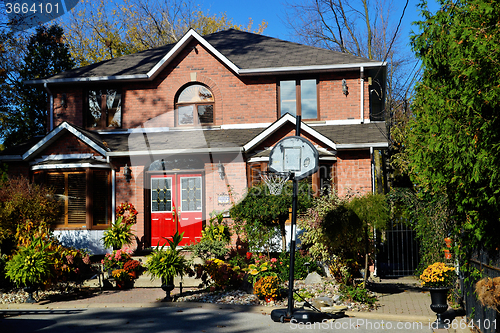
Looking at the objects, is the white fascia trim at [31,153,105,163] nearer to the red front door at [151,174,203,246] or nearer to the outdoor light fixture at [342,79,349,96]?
the red front door at [151,174,203,246]

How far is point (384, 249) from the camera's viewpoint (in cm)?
1616

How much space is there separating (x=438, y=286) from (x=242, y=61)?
1108 centimetres

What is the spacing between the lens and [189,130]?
52.9ft

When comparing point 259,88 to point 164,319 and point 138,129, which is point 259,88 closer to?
point 138,129

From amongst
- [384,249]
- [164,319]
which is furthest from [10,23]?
[384,249]

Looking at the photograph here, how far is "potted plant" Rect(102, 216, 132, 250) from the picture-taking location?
44.0 ft

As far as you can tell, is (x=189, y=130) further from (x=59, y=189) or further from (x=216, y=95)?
(x=59, y=189)

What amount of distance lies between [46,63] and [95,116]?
11.7 meters

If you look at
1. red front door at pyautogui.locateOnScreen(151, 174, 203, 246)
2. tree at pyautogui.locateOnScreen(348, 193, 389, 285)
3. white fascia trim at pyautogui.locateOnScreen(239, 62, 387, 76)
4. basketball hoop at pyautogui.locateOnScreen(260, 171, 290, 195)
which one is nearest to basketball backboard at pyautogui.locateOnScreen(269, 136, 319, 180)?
tree at pyautogui.locateOnScreen(348, 193, 389, 285)

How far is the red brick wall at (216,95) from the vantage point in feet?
51.4

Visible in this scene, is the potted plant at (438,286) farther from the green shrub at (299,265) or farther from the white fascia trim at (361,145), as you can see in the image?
the white fascia trim at (361,145)

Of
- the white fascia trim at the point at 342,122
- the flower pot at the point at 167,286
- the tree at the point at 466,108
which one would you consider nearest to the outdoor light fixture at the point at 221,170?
the white fascia trim at the point at 342,122

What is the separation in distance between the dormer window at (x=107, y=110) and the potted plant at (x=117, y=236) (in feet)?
14.6

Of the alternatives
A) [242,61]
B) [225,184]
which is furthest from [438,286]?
[242,61]
